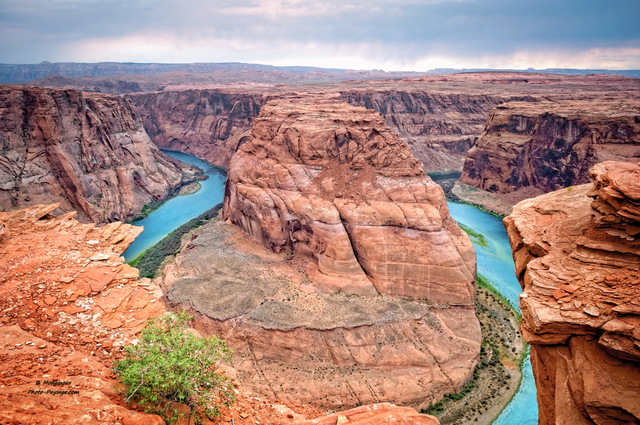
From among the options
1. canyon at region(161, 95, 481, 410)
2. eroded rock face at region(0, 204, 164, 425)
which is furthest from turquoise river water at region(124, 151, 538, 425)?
eroded rock face at region(0, 204, 164, 425)

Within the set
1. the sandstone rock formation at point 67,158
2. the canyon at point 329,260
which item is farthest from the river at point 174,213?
the canyon at point 329,260

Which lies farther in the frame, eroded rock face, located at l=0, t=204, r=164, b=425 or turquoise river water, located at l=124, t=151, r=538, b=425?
turquoise river water, located at l=124, t=151, r=538, b=425

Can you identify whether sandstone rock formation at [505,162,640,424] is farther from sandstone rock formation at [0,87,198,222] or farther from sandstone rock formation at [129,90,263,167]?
sandstone rock formation at [129,90,263,167]

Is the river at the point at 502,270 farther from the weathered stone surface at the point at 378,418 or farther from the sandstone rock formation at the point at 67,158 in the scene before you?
the sandstone rock formation at the point at 67,158

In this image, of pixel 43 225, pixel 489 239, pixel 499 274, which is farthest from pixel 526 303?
pixel 489 239

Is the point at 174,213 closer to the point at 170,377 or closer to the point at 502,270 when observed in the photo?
the point at 502,270

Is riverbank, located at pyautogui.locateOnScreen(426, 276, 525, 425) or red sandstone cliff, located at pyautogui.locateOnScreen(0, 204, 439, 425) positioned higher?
red sandstone cliff, located at pyautogui.locateOnScreen(0, 204, 439, 425)

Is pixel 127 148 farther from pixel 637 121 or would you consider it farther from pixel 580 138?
pixel 637 121

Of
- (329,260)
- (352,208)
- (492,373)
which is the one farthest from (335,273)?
(492,373)
